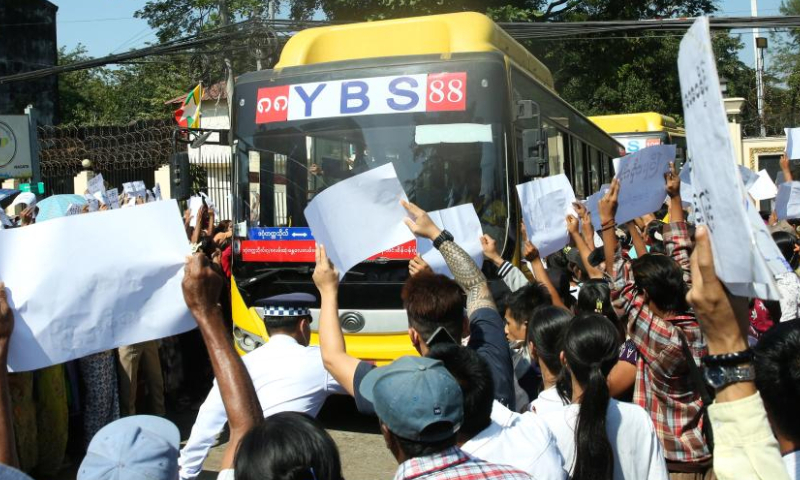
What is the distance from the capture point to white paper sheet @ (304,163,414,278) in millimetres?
3789

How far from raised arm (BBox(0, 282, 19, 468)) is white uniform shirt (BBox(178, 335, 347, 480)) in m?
0.94

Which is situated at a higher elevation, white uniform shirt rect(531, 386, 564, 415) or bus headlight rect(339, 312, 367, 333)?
white uniform shirt rect(531, 386, 564, 415)

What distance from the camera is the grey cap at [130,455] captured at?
7.20ft

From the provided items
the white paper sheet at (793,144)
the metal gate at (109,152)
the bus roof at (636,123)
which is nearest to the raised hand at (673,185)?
the white paper sheet at (793,144)

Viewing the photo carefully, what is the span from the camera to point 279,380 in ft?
11.5

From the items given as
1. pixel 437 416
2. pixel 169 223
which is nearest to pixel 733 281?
pixel 437 416

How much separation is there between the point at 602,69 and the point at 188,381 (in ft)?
71.1

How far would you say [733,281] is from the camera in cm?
168

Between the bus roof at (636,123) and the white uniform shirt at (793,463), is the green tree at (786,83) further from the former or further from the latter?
the white uniform shirt at (793,463)

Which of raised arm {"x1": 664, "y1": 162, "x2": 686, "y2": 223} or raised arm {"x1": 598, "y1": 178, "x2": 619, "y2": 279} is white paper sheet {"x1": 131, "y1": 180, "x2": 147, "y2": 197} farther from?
raised arm {"x1": 664, "y1": 162, "x2": 686, "y2": 223}

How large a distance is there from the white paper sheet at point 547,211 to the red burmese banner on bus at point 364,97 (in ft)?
4.92

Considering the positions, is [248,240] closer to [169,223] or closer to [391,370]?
[169,223]

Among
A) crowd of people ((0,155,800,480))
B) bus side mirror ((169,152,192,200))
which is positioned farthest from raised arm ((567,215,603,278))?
bus side mirror ((169,152,192,200))

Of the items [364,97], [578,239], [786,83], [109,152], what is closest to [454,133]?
[364,97]
